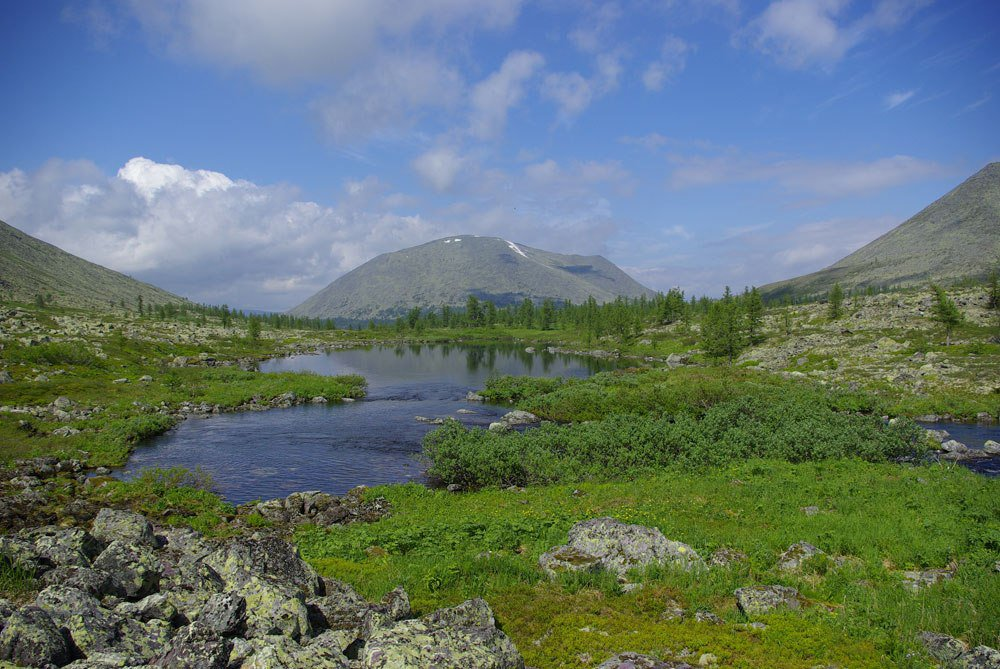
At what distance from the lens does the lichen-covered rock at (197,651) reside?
307 inches

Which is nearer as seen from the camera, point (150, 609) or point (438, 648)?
point (438, 648)

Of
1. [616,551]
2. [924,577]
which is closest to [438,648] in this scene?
[616,551]

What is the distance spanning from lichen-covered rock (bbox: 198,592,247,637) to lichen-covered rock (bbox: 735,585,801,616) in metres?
10.1

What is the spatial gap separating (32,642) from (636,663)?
30.9ft

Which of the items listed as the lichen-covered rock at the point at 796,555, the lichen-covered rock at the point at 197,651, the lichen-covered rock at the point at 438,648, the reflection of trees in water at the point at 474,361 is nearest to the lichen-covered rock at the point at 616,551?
the lichen-covered rock at the point at 796,555

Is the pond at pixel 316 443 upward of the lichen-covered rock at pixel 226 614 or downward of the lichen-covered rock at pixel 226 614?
downward

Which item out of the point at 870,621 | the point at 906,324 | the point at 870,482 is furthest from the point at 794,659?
the point at 906,324

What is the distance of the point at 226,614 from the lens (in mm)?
8820

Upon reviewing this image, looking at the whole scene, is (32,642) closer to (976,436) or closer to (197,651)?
(197,651)

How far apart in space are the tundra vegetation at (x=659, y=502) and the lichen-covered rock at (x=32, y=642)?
350 centimetres

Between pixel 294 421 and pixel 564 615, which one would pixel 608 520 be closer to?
pixel 564 615

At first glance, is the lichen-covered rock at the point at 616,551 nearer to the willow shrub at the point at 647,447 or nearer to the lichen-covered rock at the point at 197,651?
the lichen-covered rock at the point at 197,651

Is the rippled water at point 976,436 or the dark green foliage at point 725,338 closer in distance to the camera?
the rippled water at point 976,436

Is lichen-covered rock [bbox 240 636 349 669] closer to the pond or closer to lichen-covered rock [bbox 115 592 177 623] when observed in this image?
lichen-covered rock [bbox 115 592 177 623]
